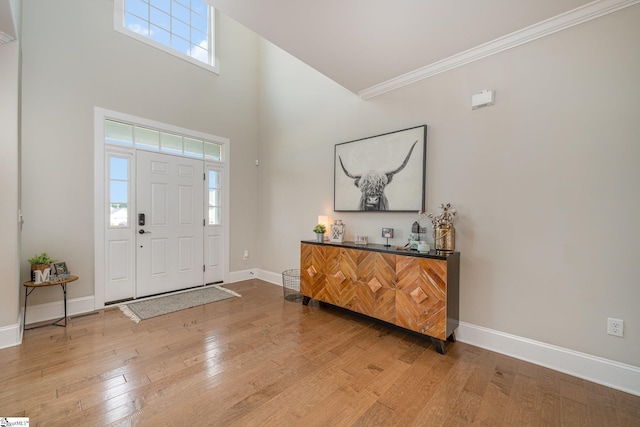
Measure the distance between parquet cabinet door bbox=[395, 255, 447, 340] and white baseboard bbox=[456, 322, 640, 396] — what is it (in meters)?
0.47

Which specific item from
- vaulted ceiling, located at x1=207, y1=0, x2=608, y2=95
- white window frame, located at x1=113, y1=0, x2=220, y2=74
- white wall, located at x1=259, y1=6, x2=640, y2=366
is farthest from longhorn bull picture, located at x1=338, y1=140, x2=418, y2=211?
white window frame, located at x1=113, y1=0, x2=220, y2=74

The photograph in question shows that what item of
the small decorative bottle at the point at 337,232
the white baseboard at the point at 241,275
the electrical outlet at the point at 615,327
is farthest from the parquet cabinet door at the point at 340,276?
the white baseboard at the point at 241,275

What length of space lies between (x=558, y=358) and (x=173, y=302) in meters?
4.24

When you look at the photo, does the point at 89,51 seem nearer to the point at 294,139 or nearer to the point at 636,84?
the point at 294,139

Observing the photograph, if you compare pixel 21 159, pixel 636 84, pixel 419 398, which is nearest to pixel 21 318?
pixel 21 159

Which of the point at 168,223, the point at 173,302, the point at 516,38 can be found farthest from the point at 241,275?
the point at 516,38

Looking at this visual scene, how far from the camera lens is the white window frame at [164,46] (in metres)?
3.58

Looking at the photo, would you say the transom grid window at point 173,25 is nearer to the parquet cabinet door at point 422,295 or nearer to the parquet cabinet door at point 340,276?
the parquet cabinet door at point 340,276

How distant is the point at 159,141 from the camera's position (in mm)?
3973

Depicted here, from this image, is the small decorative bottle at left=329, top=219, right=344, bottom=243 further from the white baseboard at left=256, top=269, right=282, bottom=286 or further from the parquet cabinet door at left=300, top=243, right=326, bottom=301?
the white baseboard at left=256, top=269, right=282, bottom=286

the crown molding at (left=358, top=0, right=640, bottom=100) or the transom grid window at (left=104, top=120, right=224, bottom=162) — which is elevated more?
the crown molding at (left=358, top=0, right=640, bottom=100)

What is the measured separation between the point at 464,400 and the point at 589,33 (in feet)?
9.64

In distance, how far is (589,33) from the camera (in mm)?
2104

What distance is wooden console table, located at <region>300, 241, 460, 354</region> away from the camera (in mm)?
2408
